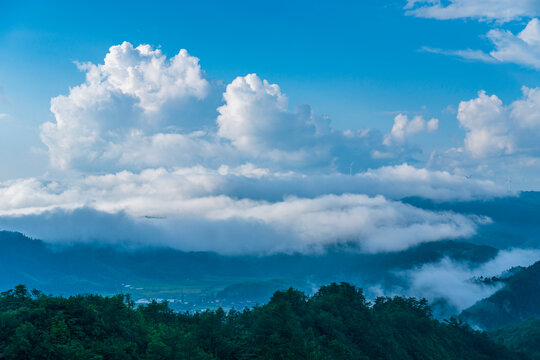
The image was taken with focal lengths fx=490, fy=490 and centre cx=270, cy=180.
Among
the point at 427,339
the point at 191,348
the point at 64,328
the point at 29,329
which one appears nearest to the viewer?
the point at 29,329

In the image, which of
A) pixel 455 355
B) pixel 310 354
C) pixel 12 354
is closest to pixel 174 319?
pixel 310 354

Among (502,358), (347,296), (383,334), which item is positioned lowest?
(502,358)

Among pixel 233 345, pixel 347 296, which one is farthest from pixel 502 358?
pixel 233 345

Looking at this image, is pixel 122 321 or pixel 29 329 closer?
pixel 29 329

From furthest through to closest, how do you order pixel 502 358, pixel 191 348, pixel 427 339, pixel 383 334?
1. pixel 502 358
2. pixel 427 339
3. pixel 383 334
4. pixel 191 348

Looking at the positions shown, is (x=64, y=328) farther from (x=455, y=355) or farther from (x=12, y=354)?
(x=455, y=355)

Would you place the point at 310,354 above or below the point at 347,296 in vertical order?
below
